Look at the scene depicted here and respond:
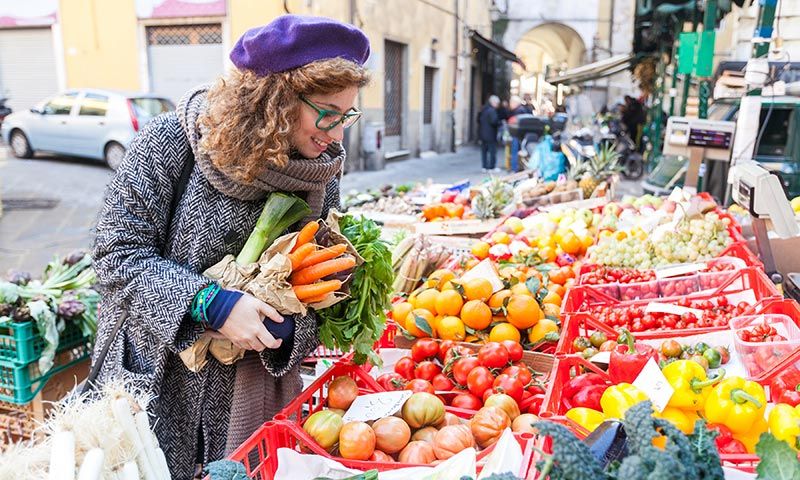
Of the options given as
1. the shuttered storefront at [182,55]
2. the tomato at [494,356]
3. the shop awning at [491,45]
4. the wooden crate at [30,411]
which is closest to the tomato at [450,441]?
the tomato at [494,356]

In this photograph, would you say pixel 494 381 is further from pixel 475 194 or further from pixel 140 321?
pixel 475 194

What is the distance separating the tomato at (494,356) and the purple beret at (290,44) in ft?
4.29

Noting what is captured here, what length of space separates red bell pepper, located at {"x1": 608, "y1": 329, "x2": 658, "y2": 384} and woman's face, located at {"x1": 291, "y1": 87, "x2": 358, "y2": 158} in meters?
1.14

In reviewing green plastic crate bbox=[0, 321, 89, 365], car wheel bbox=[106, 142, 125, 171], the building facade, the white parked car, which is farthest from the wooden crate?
the building facade

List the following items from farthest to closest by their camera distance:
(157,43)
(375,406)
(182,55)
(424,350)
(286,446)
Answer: (157,43) → (182,55) → (424,350) → (375,406) → (286,446)

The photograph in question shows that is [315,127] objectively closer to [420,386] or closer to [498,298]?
[420,386]

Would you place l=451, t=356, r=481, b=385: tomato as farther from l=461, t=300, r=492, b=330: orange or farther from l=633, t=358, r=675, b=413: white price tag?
l=633, t=358, r=675, b=413: white price tag

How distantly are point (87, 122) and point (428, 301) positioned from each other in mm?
11557

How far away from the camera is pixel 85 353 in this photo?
11.4ft

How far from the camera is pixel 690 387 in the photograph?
1817 millimetres

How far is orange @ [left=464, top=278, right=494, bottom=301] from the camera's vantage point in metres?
2.93

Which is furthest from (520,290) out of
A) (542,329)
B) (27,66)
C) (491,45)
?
(491,45)

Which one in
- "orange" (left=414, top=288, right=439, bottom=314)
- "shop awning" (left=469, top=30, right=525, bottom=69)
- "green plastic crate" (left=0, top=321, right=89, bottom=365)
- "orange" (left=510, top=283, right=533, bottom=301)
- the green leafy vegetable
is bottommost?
"green plastic crate" (left=0, top=321, right=89, bottom=365)

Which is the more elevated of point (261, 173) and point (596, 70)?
point (596, 70)
